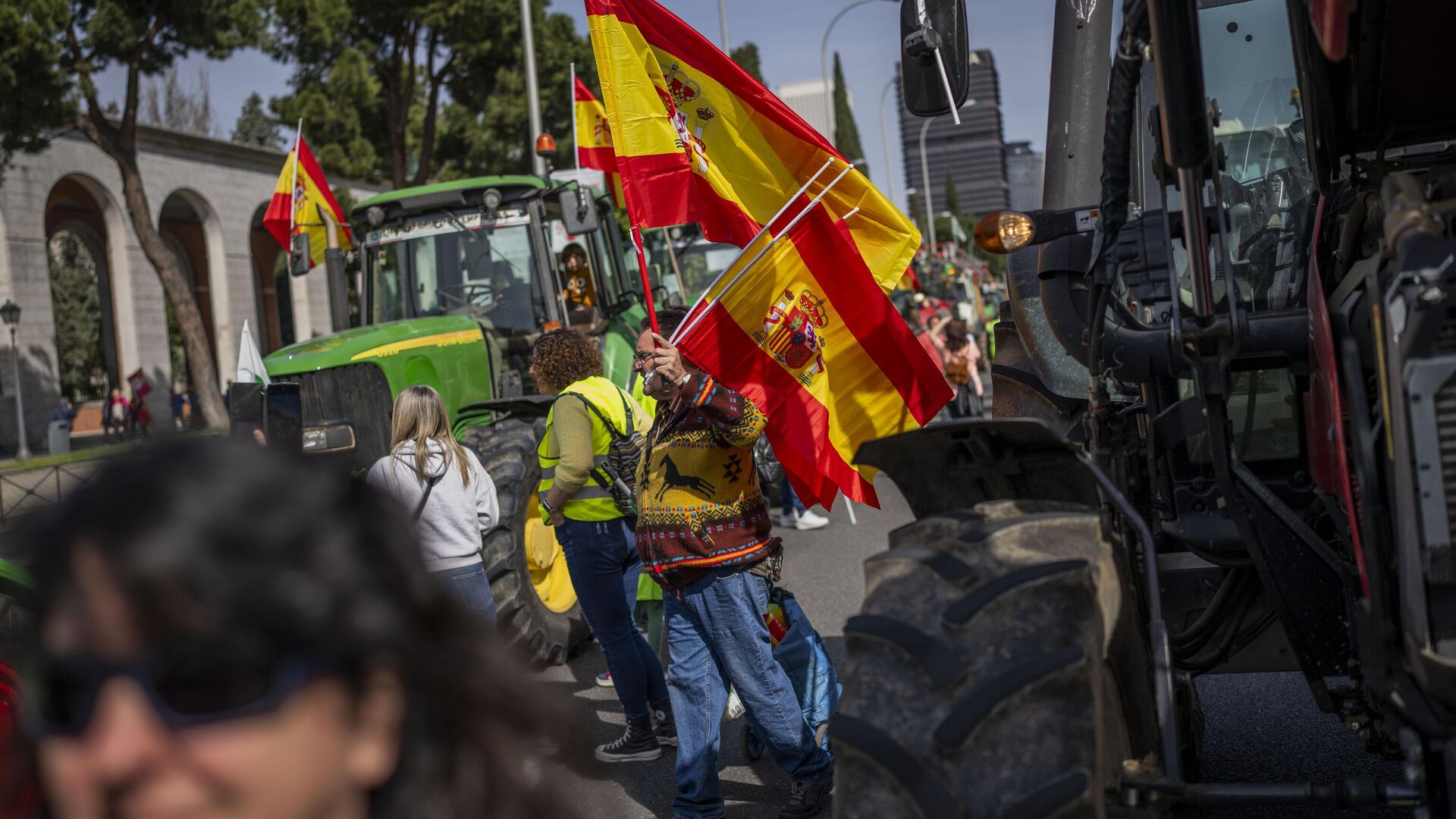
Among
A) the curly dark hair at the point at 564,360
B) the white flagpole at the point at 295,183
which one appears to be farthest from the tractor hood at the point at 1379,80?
the white flagpole at the point at 295,183

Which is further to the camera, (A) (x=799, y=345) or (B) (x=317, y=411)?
(B) (x=317, y=411)

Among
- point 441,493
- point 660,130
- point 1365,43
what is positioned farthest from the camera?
point 441,493

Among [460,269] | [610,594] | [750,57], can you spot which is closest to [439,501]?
[610,594]

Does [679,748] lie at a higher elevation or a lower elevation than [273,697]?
lower

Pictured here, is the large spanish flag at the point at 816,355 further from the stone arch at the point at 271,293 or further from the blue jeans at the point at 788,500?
the stone arch at the point at 271,293

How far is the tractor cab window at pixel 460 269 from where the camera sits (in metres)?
10.7

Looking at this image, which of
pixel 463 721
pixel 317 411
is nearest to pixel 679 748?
pixel 463 721

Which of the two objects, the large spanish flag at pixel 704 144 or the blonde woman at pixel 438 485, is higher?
the large spanish flag at pixel 704 144

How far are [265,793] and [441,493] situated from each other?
523 centimetres

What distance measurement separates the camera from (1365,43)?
291 cm

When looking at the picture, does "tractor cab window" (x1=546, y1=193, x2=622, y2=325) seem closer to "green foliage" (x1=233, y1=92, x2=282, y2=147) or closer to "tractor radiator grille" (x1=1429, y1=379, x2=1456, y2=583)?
"tractor radiator grille" (x1=1429, y1=379, x2=1456, y2=583)

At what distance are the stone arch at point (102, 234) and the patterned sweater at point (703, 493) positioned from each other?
110 feet

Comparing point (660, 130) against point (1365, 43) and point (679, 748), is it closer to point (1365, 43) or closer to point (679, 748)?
point (679, 748)

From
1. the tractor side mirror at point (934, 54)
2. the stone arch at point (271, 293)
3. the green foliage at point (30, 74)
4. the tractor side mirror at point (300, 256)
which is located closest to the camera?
the tractor side mirror at point (934, 54)
